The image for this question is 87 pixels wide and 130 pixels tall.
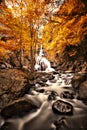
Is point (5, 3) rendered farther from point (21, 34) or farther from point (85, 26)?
point (85, 26)

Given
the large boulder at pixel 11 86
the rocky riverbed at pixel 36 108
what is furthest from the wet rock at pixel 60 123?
the large boulder at pixel 11 86

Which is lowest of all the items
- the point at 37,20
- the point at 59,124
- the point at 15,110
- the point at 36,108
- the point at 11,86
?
the point at 59,124

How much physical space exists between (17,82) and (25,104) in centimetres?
209

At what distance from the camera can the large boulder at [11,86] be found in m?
7.96

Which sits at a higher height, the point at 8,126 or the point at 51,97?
the point at 51,97

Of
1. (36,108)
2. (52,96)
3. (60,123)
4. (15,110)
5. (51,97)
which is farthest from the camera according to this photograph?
(52,96)

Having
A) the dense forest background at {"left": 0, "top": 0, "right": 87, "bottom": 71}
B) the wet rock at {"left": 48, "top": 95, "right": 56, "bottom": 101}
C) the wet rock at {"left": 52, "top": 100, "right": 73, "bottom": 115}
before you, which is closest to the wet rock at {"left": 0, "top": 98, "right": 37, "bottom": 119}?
the wet rock at {"left": 52, "top": 100, "right": 73, "bottom": 115}

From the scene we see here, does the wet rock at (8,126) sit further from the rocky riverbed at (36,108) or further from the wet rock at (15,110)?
the wet rock at (15,110)

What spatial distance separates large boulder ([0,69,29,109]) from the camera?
26.1ft

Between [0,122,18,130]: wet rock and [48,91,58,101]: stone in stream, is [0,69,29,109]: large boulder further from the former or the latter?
[48,91,58,101]: stone in stream

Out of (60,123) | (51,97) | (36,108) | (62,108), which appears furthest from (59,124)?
(51,97)

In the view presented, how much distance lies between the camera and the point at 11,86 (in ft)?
28.3

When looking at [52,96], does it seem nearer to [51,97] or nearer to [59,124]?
[51,97]

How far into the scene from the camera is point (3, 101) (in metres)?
7.71
